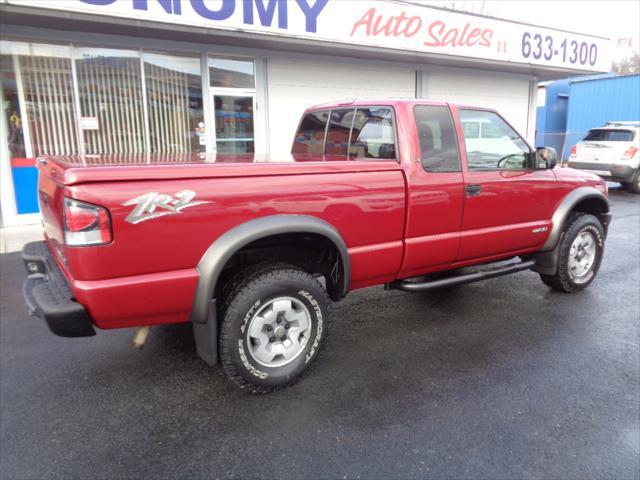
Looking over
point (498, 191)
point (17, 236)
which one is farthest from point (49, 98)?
point (498, 191)

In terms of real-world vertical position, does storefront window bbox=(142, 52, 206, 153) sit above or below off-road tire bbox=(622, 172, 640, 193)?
above

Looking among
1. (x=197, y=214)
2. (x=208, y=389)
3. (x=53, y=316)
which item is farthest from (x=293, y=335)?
(x=53, y=316)

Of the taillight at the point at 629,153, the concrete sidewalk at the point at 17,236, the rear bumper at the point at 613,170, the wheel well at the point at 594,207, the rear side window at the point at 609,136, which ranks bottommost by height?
the concrete sidewalk at the point at 17,236

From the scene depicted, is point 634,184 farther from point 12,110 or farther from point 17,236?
point 12,110

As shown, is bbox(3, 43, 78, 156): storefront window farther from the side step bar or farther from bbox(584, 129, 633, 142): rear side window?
bbox(584, 129, 633, 142): rear side window

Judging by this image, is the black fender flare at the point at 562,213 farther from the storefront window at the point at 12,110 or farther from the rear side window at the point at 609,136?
the rear side window at the point at 609,136

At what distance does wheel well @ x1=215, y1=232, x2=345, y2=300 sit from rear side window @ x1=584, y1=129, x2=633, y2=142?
12978 millimetres

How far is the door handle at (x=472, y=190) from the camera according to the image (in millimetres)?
3732

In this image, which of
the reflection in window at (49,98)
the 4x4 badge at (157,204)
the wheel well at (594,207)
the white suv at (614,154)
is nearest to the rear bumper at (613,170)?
the white suv at (614,154)

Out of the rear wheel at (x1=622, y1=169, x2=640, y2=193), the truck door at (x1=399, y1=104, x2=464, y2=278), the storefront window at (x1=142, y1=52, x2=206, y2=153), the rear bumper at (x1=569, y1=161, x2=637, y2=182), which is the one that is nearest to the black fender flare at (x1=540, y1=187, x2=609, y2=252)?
the truck door at (x1=399, y1=104, x2=464, y2=278)

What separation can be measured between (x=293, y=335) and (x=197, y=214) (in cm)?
105

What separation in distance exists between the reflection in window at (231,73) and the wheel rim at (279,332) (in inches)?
305

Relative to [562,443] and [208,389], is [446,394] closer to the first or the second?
[562,443]

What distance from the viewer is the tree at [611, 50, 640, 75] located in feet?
148
